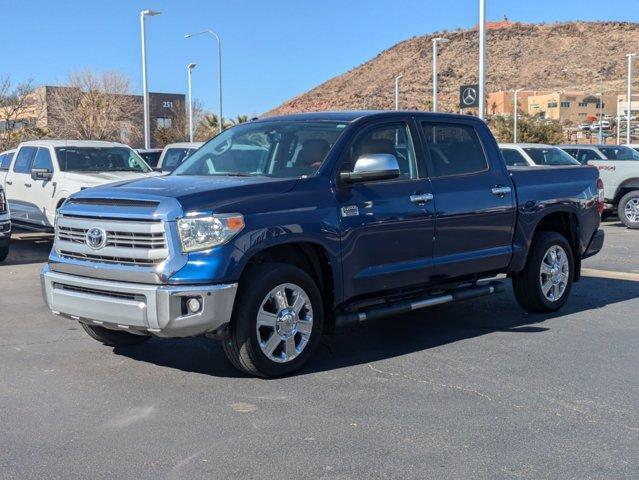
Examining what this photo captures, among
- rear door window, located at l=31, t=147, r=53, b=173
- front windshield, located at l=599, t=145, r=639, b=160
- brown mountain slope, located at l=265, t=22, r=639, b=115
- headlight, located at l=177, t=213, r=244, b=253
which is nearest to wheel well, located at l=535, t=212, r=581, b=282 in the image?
headlight, located at l=177, t=213, r=244, b=253

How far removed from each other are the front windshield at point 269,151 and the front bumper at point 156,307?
134cm

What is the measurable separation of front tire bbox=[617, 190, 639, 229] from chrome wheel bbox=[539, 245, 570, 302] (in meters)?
10.1

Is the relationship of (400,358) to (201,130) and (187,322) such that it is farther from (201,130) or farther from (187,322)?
(201,130)

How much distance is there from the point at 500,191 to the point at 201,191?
3.17 metres

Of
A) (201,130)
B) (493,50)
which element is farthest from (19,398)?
(493,50)

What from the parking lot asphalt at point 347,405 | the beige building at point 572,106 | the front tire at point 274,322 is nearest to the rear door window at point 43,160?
the parking lot asphalt at point 347,405

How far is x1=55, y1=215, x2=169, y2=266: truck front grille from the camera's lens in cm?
539

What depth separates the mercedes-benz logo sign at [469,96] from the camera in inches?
874

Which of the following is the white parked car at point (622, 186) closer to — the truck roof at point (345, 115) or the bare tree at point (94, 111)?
the truck roof at point (345, 115)

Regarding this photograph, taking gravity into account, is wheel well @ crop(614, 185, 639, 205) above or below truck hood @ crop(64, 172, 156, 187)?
below

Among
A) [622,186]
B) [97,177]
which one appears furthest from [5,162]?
[622,186]

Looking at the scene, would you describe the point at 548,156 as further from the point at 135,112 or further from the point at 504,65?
the point at 504,65

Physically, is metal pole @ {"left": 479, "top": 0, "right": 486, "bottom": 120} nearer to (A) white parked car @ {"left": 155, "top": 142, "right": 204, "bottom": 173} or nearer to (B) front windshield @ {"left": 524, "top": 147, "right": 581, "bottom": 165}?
(B) front windshield @ {"left": 524, "top": 147, "right": 581, "bottom": 165}

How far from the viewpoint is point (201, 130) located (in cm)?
5278
